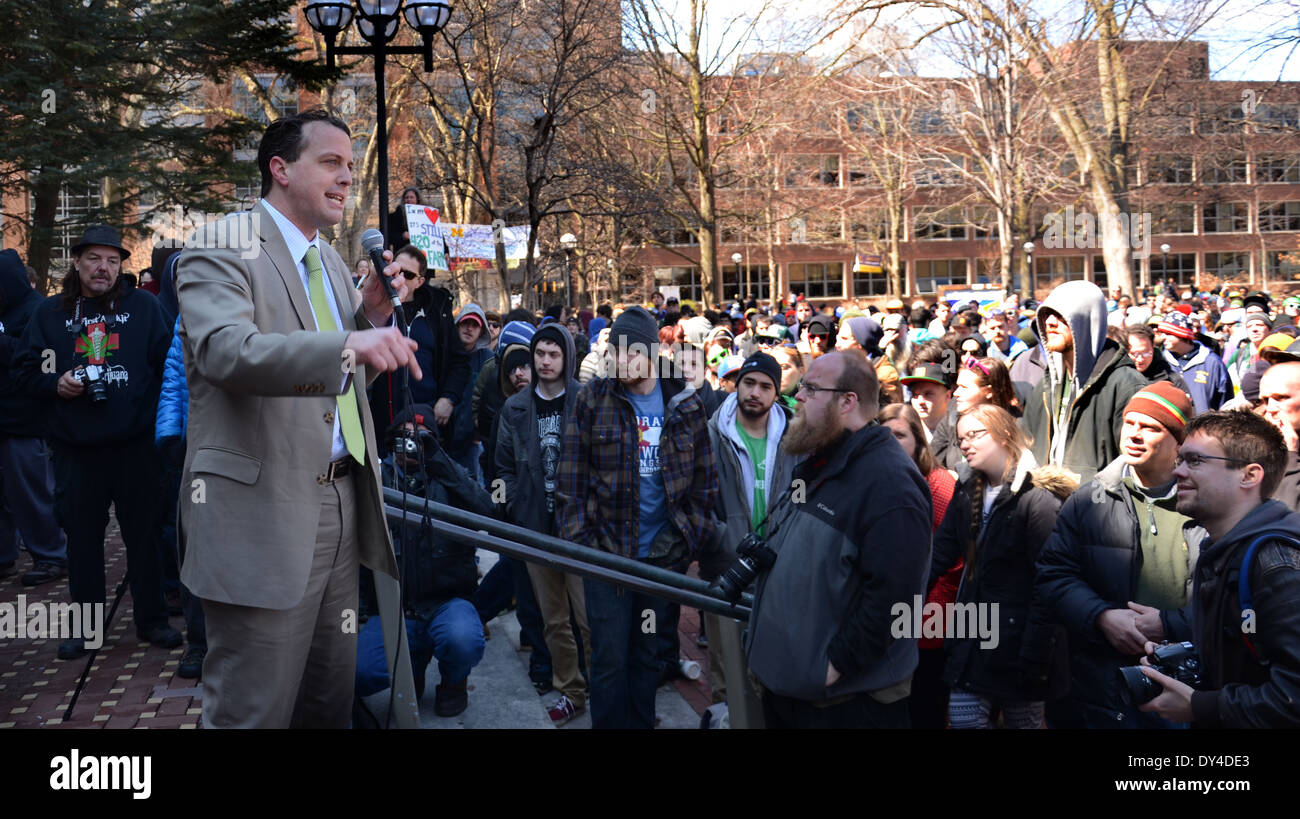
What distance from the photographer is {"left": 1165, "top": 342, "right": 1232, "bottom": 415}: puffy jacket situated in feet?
30.4

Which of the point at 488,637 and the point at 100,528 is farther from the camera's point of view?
the point at 488,637

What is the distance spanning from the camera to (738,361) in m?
9.01

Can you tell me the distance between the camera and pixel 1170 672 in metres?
3.30

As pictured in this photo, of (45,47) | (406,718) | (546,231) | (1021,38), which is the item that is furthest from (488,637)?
(546,231)

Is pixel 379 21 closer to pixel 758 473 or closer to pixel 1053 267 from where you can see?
pixel 758 473

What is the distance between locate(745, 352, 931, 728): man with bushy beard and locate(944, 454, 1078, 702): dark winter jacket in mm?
916

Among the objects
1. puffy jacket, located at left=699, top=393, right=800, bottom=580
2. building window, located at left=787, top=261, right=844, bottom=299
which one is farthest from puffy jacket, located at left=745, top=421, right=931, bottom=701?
building window, located at left=787, top=261, right=844, bottom=299

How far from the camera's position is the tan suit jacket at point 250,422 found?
2.65m

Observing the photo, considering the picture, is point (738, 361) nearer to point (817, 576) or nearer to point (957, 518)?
point (957, 518)

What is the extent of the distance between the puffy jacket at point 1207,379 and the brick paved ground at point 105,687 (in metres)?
7.83

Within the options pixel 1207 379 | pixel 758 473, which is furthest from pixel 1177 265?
pixel 758 473

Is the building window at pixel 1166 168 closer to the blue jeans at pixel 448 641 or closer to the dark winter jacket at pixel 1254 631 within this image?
the blue jeans at pixel 448 641

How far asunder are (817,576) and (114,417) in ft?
14.0
